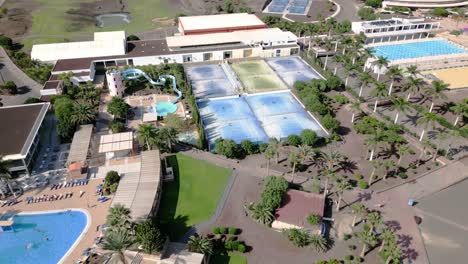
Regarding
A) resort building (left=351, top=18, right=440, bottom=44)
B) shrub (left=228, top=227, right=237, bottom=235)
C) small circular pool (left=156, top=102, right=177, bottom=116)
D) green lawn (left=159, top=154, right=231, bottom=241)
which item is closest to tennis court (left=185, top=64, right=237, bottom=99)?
small circular pool (left=156, top=102, right=177, bottom=116)

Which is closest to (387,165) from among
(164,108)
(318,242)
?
(318,242)

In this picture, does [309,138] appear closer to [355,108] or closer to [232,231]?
[355,108]

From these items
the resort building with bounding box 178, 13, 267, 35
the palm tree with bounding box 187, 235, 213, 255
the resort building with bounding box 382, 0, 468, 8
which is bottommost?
the palm tree with bounding box 187, 235, 213, 255

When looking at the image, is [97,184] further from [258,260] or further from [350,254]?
[350,254]

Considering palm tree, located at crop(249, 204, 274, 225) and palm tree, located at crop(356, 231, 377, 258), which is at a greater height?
palm tree, located at crop(356, 231, 377, 258)

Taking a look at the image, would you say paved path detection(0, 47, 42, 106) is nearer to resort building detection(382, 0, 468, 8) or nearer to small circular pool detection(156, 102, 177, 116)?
small circular pool detection(156, 102, 177, 116)

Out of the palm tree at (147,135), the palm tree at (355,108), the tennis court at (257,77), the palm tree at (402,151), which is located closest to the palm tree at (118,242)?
the palm tree at (147,135)

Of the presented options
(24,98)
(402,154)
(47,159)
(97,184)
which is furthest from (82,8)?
(402,154)
